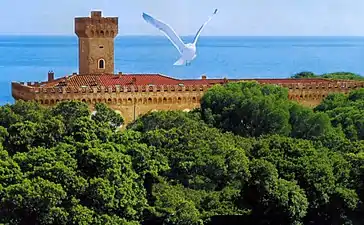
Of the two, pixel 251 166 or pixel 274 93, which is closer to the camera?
pixel 251 166

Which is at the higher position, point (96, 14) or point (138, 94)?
point (96, 14)

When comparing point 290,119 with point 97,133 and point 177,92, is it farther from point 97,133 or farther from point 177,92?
point 97,133

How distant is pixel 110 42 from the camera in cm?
6103

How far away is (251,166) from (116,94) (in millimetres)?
18526

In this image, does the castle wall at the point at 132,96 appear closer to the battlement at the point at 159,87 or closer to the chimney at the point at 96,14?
the battlement at the point at 159,87

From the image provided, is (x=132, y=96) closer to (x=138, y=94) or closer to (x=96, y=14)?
(x=138, y=94)

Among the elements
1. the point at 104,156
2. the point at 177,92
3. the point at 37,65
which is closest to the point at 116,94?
the point at 177,92

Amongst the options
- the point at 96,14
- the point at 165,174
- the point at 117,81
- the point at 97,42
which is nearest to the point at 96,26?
the point at 96,14

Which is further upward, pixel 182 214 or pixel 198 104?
pixel 198 104

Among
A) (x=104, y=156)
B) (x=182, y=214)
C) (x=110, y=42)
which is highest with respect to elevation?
(x=110, y=42)

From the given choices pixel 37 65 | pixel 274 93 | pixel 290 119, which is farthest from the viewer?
pixel 37 65

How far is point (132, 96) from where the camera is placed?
2200 inches

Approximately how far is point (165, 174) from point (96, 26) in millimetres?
24393

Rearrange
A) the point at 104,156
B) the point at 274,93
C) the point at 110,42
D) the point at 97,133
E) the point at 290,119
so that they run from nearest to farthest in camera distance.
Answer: the point at 104,156, the point at 97,133, the point at 290,119, the point at 274,93, the point at 110,42
